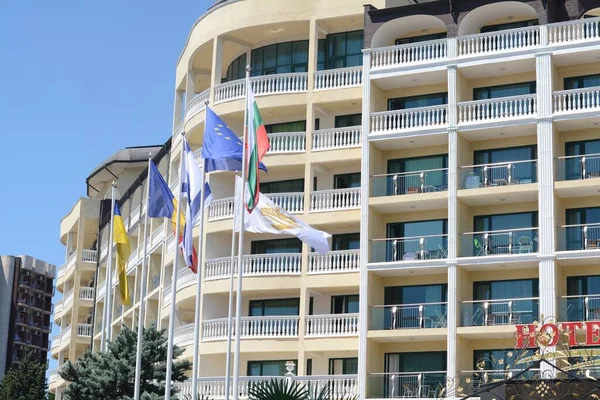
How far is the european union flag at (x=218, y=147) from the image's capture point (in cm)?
4338

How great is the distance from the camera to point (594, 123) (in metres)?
50.9

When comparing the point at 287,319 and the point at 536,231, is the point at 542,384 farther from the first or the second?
the point at 287,319

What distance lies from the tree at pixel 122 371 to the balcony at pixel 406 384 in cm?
815

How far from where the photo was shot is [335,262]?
179 feet

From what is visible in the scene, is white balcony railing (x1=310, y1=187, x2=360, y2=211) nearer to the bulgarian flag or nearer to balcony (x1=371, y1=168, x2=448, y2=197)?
balcony (x1=371, y1=168, x2=448, y2=197)

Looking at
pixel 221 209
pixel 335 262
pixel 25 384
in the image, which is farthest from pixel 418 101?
pixel 25 384

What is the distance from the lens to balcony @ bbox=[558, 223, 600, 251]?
164ft

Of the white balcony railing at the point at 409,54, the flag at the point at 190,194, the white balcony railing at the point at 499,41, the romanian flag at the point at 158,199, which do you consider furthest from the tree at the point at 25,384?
the white balcony railing at the point at 499,41

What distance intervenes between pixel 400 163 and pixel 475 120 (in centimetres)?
449

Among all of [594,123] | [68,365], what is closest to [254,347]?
[68,365]

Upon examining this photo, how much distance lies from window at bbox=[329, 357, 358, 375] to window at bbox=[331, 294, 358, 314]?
2.13 metres

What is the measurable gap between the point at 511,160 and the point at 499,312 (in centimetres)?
673

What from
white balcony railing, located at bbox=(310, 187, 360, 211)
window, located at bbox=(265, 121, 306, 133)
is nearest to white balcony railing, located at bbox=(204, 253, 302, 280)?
white balcony railing, located at bbox=(310, 187, 360, 211)

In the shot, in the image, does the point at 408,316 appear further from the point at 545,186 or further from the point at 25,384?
the point at 25,384
